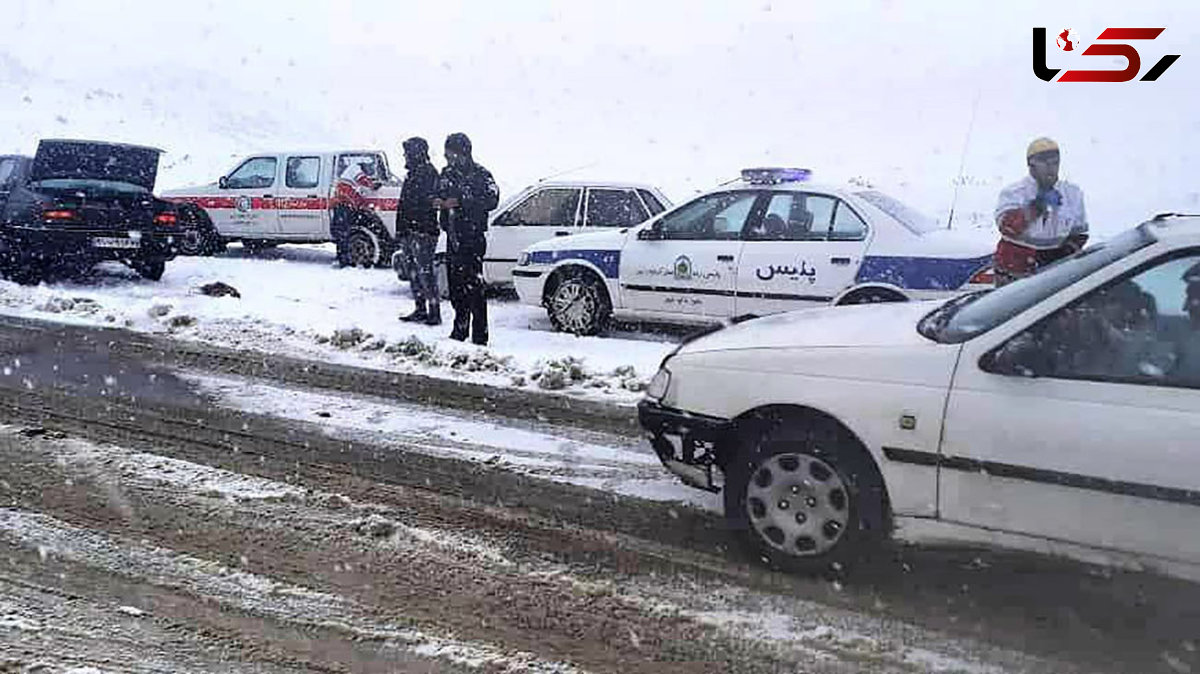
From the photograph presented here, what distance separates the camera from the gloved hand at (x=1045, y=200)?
21.4ft

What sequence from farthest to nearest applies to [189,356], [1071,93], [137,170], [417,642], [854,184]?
[1071,93]
[137,170]
[854,184]
[189,356]
[417,642]

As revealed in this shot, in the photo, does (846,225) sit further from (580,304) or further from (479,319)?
(479,319)

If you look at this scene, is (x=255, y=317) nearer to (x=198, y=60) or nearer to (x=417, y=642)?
(x=417, y=642)

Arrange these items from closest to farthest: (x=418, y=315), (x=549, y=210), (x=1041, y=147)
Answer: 1. (x=1041, y=147)
2. (x=418, y=315)
3. (x=549, y=210)

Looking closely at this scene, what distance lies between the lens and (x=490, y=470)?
213 inches

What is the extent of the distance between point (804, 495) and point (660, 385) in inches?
33.5

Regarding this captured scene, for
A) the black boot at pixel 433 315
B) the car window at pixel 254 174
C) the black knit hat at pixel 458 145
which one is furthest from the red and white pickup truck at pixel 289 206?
the black knit hat at pixel 458 145

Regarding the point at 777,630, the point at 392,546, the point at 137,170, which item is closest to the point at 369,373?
the point at 392,546

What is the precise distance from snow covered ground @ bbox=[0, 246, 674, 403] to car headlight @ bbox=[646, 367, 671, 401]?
8.06 ft

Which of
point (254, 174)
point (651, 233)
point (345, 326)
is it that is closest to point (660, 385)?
point (651, 233)

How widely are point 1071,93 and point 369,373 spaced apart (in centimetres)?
2732

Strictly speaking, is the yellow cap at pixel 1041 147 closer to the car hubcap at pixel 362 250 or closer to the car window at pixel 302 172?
the car hubcap at pixel 362 250

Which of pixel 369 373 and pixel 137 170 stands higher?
pixel 137 170

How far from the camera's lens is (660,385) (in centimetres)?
464
